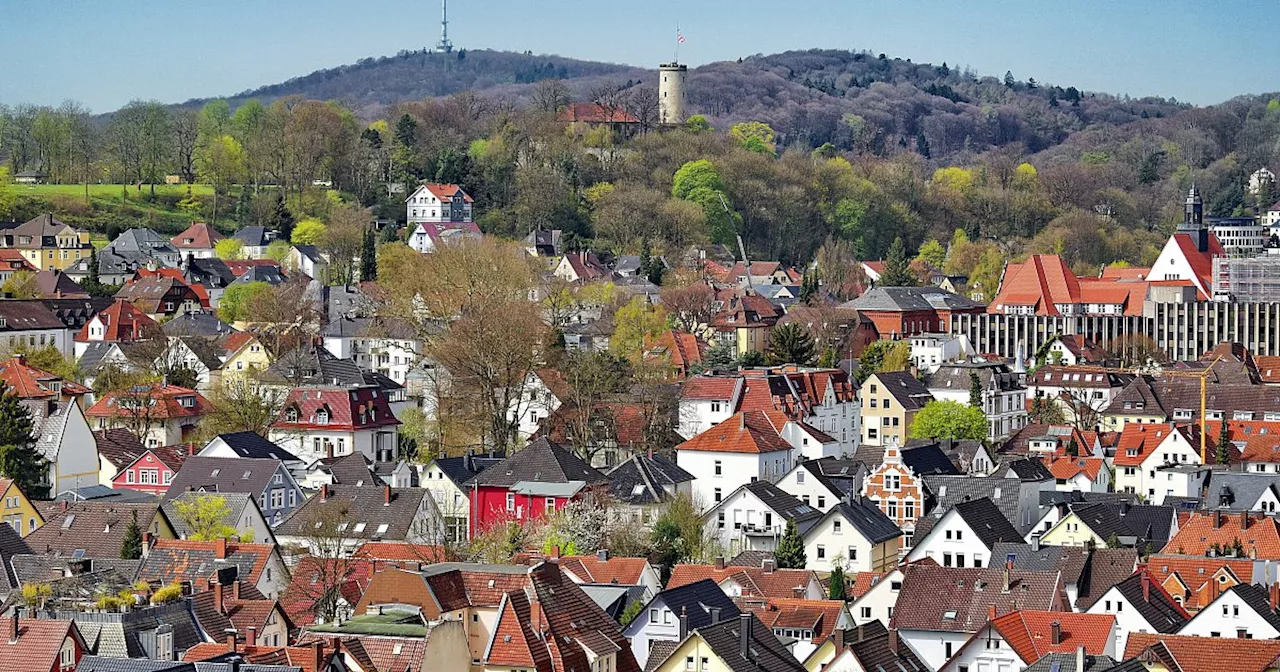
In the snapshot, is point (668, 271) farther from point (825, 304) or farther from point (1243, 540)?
point (1243, 540)

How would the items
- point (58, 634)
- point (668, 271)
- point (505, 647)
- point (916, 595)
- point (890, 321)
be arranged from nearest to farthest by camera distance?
point (58, 634), point (505, 647), point (916, 595), point (890, 321), point (668, 271)

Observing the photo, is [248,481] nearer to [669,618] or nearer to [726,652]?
[669,618]

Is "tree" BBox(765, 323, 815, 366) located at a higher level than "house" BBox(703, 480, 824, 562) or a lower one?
higher

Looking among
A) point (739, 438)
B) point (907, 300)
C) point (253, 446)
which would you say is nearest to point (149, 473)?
point (253, 446)

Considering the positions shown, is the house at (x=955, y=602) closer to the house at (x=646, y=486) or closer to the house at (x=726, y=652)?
the house at (x=726, y=652)

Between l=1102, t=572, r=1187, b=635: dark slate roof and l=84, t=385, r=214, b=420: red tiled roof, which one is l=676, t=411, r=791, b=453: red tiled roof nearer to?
l=84, t=385, r=214, b=420: red tiled roof

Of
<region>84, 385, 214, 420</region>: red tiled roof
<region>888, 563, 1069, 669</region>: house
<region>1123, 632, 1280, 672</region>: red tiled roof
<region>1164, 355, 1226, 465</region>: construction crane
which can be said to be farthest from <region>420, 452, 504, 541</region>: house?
<region>1123, 632, 1280, 672</region>: red tiled roof

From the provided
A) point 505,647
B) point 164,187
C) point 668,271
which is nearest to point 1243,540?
point 505,647
